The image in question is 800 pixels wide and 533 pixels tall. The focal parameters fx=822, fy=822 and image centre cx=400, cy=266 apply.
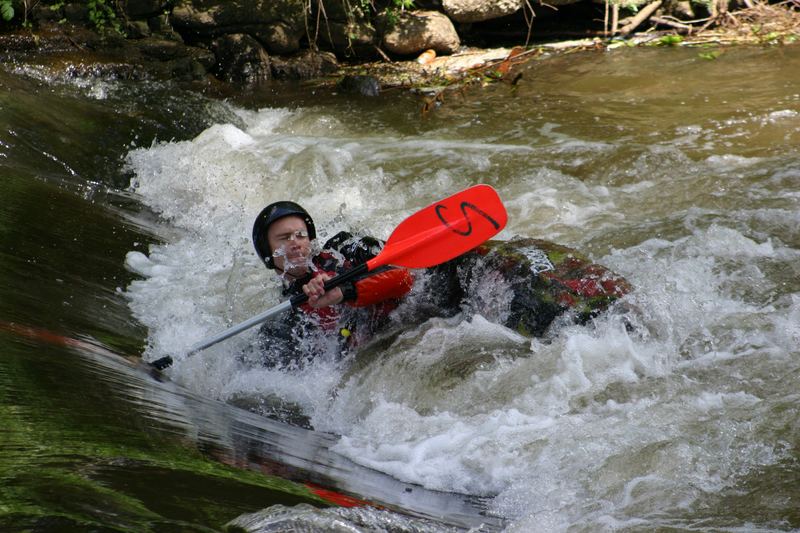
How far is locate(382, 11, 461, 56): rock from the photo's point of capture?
986 centimetres

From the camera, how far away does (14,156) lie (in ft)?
18.0

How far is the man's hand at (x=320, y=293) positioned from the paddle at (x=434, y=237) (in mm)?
34

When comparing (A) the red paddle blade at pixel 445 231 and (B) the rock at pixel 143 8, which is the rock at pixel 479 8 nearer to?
(B) the rock at pixel 143 8

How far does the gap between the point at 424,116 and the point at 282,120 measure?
1.43 m

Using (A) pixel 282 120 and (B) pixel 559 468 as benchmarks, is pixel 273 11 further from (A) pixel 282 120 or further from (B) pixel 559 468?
(B) pixel 559 468

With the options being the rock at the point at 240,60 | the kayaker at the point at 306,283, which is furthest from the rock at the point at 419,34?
the kayaker at the point at 306,283

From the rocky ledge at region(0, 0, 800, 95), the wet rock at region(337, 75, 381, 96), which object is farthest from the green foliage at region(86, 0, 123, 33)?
the wet rock at region(337, 75, 381, 96)

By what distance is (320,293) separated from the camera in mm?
3576

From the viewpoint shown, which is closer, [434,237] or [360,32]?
[434,237]

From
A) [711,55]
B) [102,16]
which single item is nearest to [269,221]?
[711,55]

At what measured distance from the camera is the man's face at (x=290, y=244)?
379cm

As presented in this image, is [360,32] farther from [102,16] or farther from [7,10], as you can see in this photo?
[7,10]

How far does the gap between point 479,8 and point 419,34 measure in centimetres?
82

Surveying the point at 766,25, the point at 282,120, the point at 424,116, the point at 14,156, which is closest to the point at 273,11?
the point at 282,120
